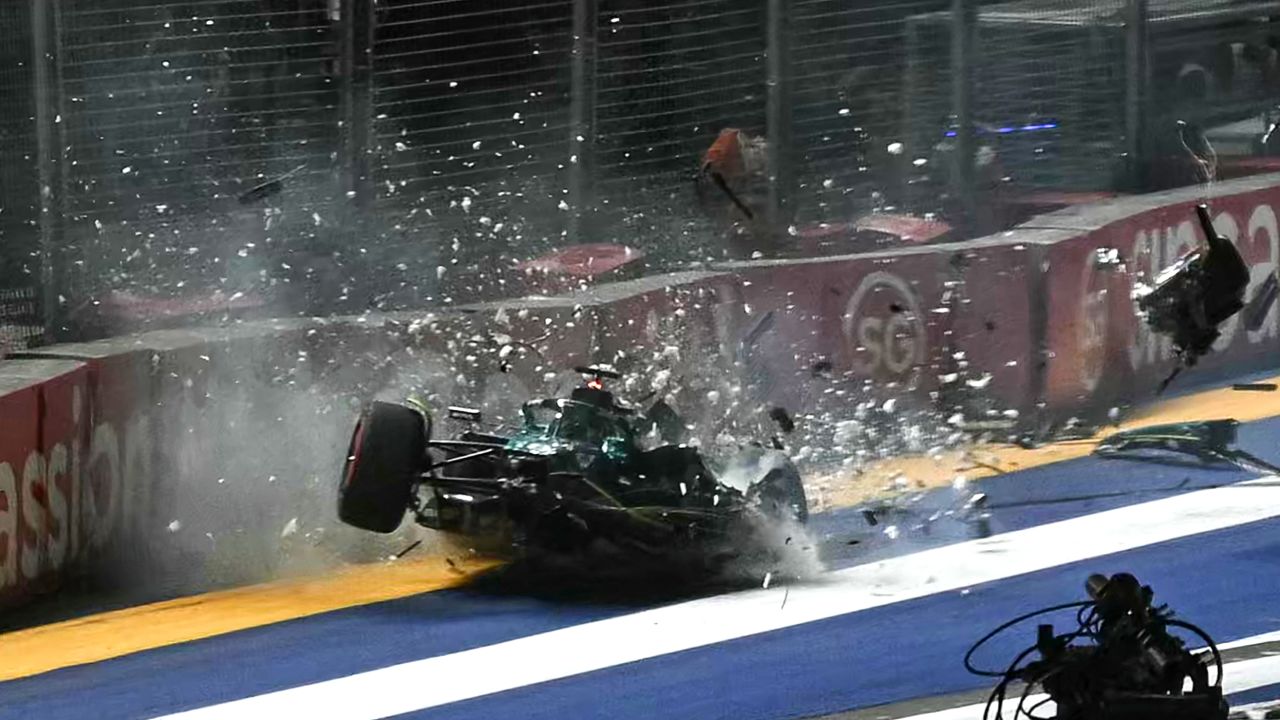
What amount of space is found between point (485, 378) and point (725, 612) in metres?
2.06

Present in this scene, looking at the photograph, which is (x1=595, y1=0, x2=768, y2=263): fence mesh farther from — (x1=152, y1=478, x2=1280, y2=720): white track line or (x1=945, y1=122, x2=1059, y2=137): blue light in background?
(x1=152, y1=478, x2=1280, y2=720): white track line

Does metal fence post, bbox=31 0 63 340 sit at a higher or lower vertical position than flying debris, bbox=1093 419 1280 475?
higher

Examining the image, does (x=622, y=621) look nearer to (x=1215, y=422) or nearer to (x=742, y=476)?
(x=742, y=476)

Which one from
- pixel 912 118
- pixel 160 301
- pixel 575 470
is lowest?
pixel 575 470

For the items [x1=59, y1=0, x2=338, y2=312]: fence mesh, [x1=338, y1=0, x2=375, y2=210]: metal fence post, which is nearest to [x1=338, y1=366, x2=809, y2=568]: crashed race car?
[x1=59, y1=0, x2=338, y2=312]: fence mesh

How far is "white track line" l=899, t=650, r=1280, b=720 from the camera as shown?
290 inches

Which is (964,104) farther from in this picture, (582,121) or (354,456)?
(354,456)

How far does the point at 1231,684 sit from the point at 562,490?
250 centimetres

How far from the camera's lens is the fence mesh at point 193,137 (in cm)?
1043

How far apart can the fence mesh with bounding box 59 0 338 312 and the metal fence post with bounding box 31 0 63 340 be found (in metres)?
0.08

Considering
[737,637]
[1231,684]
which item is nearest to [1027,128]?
[737,637]

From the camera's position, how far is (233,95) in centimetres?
1127

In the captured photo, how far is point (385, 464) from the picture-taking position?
8672 millimetres

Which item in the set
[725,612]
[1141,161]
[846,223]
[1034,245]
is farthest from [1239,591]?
[1141,161]
